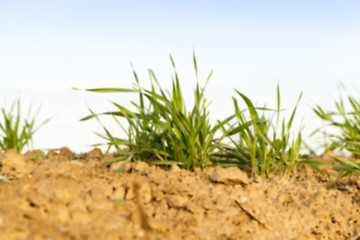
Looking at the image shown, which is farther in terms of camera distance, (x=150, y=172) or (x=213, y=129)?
(x=213, y=129)

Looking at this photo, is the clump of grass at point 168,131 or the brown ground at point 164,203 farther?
the clump of grass at point 168,131

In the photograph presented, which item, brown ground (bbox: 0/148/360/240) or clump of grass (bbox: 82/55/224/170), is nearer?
brown ground (bbox: 0/148/360/240)

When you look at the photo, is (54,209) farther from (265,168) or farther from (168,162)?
(265,168)

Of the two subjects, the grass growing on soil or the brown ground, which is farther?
the grass growing on soil

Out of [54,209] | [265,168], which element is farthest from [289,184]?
[54,209]

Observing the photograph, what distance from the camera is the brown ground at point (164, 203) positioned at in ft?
5.41

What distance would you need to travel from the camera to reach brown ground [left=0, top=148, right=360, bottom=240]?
1.65 meters

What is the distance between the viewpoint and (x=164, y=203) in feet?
7.18

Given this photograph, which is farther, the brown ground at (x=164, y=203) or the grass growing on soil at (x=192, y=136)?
the grass growing on soil at (x=192, y=136)

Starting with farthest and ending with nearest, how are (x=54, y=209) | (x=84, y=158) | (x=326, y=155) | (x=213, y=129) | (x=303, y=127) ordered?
(x=326, y=155) < (x=84, y=158) < (x=303, y=127) < (x=213, y=129) < (x=54, y=209)

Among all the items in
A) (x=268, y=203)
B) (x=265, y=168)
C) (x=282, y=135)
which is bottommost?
(x=268, y=203)

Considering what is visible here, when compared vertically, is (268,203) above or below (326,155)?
below

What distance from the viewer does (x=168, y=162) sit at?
2615 mm

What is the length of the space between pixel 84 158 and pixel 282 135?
1526 millimetres
